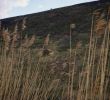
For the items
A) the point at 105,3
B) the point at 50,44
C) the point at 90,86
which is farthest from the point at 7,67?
the point at 105,3

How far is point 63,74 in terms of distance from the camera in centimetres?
476

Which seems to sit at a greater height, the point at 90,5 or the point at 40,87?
the point at 90,5

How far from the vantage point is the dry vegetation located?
405 cm

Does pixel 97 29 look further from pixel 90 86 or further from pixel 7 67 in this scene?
pixel 7 67

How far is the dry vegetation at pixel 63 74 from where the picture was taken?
4055 mm

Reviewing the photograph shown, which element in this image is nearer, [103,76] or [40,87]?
[103,76]

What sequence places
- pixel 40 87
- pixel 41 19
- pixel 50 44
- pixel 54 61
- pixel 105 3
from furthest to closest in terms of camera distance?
pixel 41 19 → pixel 105 3 → pixel 50 44 → pixel 54 61 → pixel 40 87

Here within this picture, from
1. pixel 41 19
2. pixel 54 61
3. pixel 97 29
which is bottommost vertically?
pixel 54 61

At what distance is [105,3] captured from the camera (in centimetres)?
627

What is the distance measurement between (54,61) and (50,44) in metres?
0.62

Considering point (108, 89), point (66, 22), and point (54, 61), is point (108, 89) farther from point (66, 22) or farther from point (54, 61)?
point (66, 22)

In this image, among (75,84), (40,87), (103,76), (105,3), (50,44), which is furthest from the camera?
(105,3)

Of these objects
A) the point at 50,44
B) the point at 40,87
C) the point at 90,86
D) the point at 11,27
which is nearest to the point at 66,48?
the point at 50,44

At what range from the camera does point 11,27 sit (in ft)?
24.4
